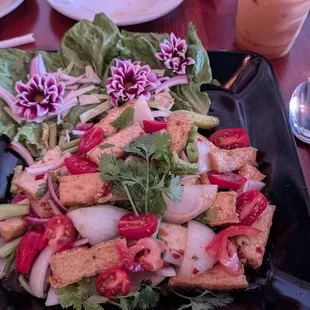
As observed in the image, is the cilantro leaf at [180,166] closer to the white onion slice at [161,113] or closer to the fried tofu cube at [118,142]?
the fried tofu cube at [118,142]

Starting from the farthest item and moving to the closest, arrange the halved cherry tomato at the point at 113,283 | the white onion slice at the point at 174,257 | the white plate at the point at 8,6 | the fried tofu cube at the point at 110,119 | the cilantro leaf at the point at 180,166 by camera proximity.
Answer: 1. the white plate at the point at 8,6
2. the fried tofu cube at the point at 110,119
3. the cilantro leaf at the point at 180,166
4. the white onion slice at the point at 174,257
5. the halved cherry tomato at the point at 113,283

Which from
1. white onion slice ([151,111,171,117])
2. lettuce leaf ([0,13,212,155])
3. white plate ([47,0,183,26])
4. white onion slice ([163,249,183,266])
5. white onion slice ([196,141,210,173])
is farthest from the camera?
white plate ([47,0,183,26])

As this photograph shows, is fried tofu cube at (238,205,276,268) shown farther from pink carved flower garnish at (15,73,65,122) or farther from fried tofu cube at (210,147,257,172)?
pink carved flower garnish at (15,73,65,122)

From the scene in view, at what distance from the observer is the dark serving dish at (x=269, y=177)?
1379mm

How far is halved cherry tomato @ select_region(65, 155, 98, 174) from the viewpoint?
1585 mm

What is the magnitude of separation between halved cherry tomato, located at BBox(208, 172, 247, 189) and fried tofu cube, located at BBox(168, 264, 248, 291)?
348mm

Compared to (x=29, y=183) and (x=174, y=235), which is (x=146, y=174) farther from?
(x=29, y=183)

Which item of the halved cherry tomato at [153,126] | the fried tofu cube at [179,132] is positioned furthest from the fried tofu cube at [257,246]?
the halved cherry tomato at [153,126]

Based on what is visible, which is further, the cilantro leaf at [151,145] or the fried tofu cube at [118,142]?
the fried tofu cube at [118,142]

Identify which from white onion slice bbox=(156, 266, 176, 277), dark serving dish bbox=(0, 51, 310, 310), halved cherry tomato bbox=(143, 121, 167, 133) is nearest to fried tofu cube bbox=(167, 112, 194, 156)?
halved cherry tomato bbox=(143, 121, 167, 133)

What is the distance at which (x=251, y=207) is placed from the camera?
1518mm

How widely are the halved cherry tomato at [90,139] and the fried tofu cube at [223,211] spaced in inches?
21.0

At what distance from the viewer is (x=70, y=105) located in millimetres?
1969

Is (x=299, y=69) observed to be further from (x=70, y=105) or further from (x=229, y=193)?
(x=70, y=105)
